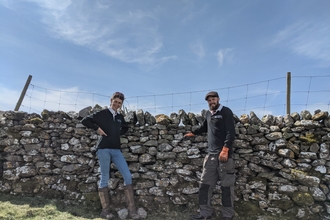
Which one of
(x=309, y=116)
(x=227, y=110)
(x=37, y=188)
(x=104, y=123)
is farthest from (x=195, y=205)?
(x=37, y=188)

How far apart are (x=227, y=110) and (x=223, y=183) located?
1.29 m

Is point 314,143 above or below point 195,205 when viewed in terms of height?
above

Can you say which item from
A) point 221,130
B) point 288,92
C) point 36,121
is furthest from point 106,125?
point 288,92

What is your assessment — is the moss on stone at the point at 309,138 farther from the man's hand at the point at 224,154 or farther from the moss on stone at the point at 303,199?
the man's hand at the point at 224,154

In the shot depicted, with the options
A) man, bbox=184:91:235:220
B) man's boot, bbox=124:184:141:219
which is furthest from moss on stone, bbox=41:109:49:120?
man, bbox=184:91:235:220

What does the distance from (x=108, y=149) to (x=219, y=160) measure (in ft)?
7.02

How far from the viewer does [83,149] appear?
5359mm

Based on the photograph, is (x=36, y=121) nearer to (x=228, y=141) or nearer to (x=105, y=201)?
(x=105, y=201)

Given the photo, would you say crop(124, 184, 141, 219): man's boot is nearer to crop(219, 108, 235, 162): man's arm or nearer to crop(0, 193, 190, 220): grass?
crop(0, 193, 190, 220): grass

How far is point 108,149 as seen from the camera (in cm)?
463

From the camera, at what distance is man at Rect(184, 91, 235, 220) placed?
161 inches

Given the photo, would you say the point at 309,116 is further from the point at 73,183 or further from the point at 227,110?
the point at 73,183

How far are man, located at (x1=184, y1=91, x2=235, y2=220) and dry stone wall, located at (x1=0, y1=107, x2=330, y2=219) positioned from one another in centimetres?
57

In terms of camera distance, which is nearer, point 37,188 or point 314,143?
point 314,143
